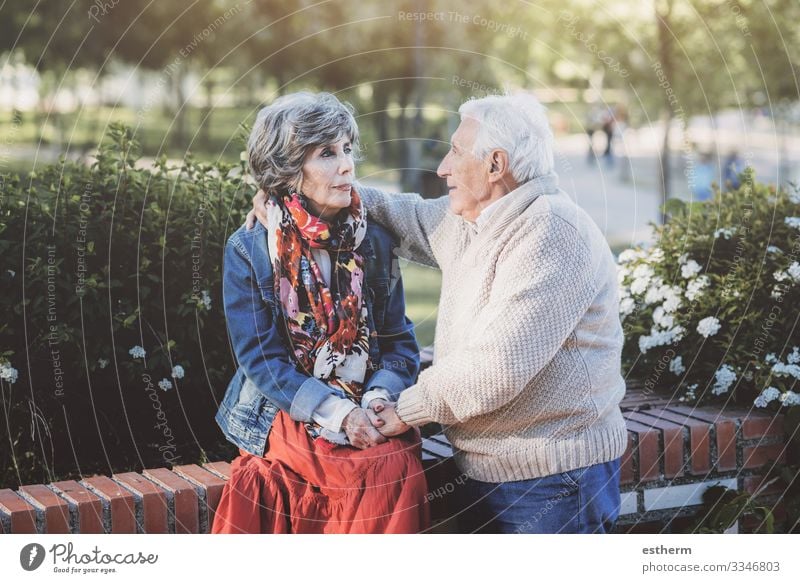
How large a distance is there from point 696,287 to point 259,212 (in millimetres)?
1698

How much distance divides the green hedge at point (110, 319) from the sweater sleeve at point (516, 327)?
1032mm

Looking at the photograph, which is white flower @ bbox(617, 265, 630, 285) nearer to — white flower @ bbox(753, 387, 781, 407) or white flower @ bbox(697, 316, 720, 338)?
white flower @ bbox(697, 316, 720, 338)

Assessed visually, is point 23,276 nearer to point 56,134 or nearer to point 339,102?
point 339,102

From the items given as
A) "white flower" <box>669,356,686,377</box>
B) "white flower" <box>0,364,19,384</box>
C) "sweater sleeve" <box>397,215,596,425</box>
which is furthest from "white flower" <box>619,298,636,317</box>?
"white flower" <box>0,364,19,384</box>

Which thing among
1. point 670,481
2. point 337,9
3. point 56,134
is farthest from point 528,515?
point 56,134

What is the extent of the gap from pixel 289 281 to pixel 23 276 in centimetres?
103

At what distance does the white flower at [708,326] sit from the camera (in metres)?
3.47

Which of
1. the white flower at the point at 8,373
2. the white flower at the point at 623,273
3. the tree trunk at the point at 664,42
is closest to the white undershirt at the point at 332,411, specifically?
the white flower at the point at 8,373

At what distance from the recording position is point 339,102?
258 cm

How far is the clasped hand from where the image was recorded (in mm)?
2539

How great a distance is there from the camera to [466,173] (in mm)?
2586

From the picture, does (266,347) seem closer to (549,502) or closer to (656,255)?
(549,502)
